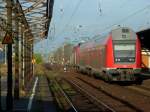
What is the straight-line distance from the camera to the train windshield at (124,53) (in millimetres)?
36219

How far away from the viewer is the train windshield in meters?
36.2

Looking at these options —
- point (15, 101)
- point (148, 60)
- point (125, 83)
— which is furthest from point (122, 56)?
point (148, 60)

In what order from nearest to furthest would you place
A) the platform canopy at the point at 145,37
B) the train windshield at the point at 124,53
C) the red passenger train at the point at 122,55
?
the red passenger train at the point at 122,55 < the train windshield at the point at 124,53 < the platform canopy at the point at 145,37

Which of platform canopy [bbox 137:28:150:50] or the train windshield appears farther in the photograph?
platform canopy [bbox 137:28:150:50]

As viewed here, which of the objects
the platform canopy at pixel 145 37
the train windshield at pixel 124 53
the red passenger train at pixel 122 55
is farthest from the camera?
the platform canopy at pixel 145 37

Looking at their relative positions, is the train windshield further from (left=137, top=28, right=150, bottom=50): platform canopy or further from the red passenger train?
(left=137, top=28, right=150, bottom=50): platform canopy

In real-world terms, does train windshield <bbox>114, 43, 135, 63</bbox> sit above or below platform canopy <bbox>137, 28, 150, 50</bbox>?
below

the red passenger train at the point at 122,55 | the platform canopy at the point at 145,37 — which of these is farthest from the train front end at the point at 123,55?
the platform canopy at the point at 145,37

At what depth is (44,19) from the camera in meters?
34.2

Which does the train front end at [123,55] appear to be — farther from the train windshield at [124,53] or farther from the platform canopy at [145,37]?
the platform canopy at [145,37]

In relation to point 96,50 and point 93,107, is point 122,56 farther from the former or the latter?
point 93,107

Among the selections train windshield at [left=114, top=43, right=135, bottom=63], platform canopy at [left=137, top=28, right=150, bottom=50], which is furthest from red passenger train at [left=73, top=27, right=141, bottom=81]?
platform canopy at [left=137, top=28, right=150, bottom=50]

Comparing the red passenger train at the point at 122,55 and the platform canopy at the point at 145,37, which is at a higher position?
the platform canopy at the point at 145,37

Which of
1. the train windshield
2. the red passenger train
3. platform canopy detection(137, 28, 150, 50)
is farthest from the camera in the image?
platform canopy detection(137, 28, 150, 50)
